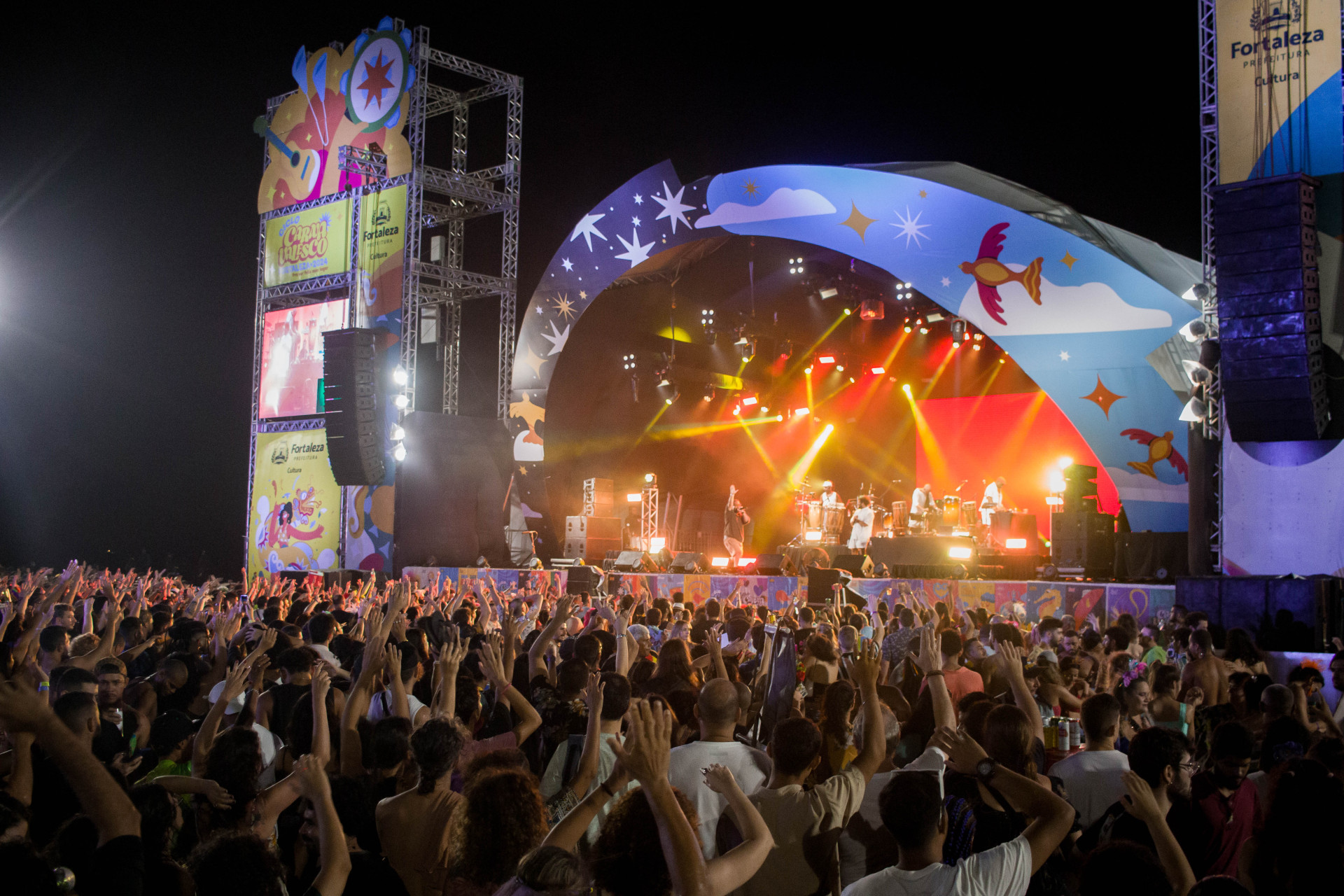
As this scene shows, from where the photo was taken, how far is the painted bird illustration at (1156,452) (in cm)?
1495

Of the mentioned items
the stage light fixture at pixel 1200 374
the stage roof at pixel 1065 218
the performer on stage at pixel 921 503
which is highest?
the stage roof at pixel 1065 218

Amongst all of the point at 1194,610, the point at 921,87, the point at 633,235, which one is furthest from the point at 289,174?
the point at 1194,610

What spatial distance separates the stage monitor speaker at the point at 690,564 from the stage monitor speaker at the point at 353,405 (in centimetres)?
588

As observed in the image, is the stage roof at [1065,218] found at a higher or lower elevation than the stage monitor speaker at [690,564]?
higher

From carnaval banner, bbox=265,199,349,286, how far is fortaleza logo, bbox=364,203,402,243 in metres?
0.71

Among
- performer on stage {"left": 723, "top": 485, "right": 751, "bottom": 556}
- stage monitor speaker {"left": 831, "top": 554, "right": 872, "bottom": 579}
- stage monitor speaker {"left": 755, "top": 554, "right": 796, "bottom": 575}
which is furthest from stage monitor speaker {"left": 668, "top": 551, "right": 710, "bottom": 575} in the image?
stage monitor speaker {"left": 831, "top": 554, "right": 872, "bottom": 579}

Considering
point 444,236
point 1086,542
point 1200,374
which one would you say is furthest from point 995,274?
point 444,236

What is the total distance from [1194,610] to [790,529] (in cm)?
1551

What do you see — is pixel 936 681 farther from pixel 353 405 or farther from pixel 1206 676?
pixel 353 405

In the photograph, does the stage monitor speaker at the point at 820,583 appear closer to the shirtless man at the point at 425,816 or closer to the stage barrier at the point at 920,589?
the stage barrier at the point at 920,589

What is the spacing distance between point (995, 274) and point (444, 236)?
1316cm

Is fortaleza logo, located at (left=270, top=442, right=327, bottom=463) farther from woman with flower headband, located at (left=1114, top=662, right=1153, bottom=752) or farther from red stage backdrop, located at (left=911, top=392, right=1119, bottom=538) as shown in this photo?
woman with flower headband, located at (left=1114, top=662, right=1153, bottom=752)

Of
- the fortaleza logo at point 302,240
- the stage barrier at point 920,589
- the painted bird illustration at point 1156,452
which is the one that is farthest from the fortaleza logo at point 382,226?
the painted bird illustration at point 1156,452

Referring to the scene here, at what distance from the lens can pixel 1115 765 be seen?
11.6 feet
